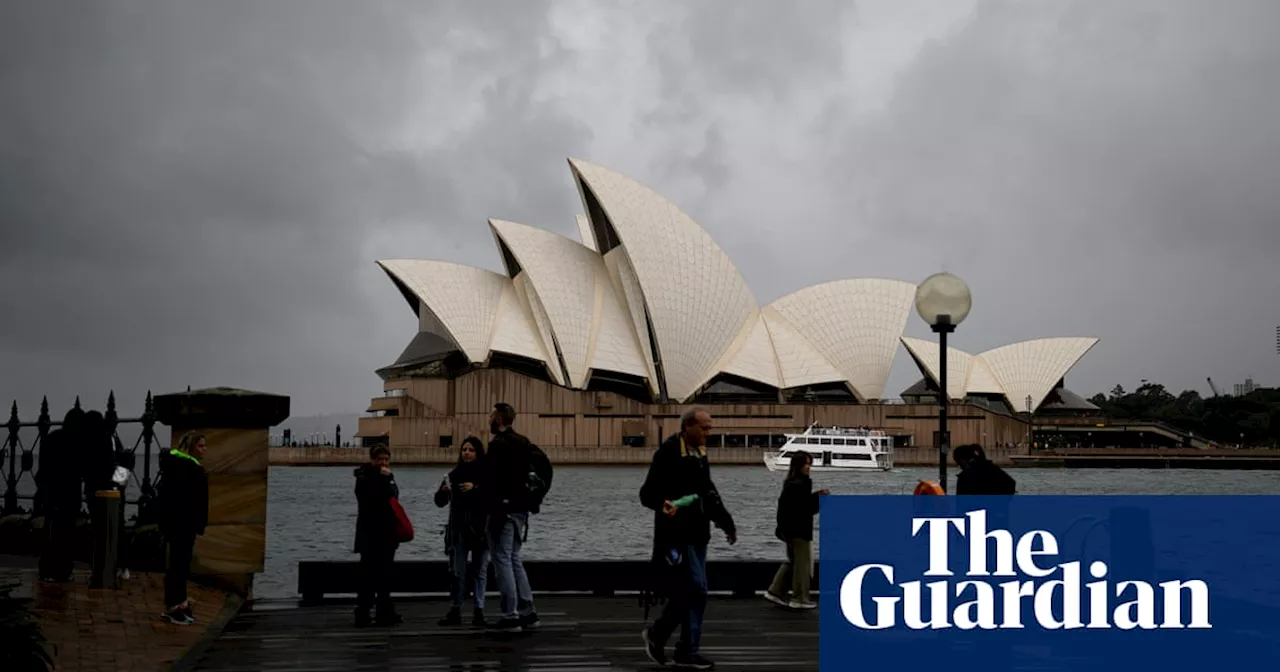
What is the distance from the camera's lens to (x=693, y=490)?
711 centimetres

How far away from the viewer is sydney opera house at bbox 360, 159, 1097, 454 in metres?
64.5

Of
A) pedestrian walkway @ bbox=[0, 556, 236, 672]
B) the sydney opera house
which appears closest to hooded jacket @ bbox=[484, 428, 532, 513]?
pedestrian walkway @ bbox=[0, 556, 236, 672]

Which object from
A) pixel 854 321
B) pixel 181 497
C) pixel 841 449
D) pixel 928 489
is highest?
pixel 854 321

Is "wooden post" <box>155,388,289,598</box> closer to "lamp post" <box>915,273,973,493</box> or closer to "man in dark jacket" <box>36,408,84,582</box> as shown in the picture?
"man in dark jacket" <box>36,408,84,582</box>

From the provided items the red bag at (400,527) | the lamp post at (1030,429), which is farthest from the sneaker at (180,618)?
the lamp post at (1030,429)

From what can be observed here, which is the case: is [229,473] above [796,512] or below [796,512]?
above

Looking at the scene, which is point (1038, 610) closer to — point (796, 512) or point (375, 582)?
point (796, 512)

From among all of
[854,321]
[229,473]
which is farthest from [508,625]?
[854,321]

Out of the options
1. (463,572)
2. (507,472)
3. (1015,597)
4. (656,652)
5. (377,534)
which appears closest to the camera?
(656,652)

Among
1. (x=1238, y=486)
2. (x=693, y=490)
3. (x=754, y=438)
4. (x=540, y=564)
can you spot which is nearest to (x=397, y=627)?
(x=540, y=564)

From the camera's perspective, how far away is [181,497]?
8.73m

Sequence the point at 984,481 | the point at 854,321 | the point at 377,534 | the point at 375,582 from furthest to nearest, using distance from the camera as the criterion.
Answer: the point at 854,321 < the point at 377,534 < the point at 375,582 < the point at 984,481

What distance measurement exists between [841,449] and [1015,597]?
198 ft

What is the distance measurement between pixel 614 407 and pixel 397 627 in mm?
60990
